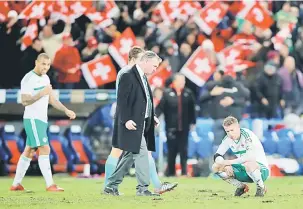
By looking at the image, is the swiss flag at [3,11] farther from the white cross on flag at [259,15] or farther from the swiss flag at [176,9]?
the white cross on flag at [259,15]

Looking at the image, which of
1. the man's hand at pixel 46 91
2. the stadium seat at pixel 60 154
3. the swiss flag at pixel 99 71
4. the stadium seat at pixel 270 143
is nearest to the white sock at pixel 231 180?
the man's hand at pixel 46 91

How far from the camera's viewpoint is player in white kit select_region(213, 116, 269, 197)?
30.4ft

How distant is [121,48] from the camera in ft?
50.8

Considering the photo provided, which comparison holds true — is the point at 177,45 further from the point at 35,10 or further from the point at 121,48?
the point at 35,10

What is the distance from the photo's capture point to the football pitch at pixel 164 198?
846cm

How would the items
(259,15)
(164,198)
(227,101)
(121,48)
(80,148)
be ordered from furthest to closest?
1. (259,15)
2. (121,48)
3. (80,148)
4. (227,101)
5. (164,198)

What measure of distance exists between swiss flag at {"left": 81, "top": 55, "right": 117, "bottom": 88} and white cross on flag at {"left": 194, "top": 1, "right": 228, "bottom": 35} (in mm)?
1857

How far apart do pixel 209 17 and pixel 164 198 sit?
709 cm

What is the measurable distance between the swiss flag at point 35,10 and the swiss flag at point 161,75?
2.30 metres

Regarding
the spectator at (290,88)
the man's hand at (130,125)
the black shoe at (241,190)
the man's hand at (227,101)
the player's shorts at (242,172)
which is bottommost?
the black shoe at (241,190)

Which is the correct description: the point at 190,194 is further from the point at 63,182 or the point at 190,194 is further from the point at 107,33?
the point at 107,33

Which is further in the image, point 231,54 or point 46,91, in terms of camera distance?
point 231,54

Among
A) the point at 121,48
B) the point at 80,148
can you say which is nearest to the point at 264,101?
the point at 121,48

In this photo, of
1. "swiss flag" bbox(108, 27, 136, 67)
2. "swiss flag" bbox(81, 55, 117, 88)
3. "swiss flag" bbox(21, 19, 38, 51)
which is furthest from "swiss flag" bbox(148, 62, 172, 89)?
"swiss flag" bbox(21, 19, 38, 51)
